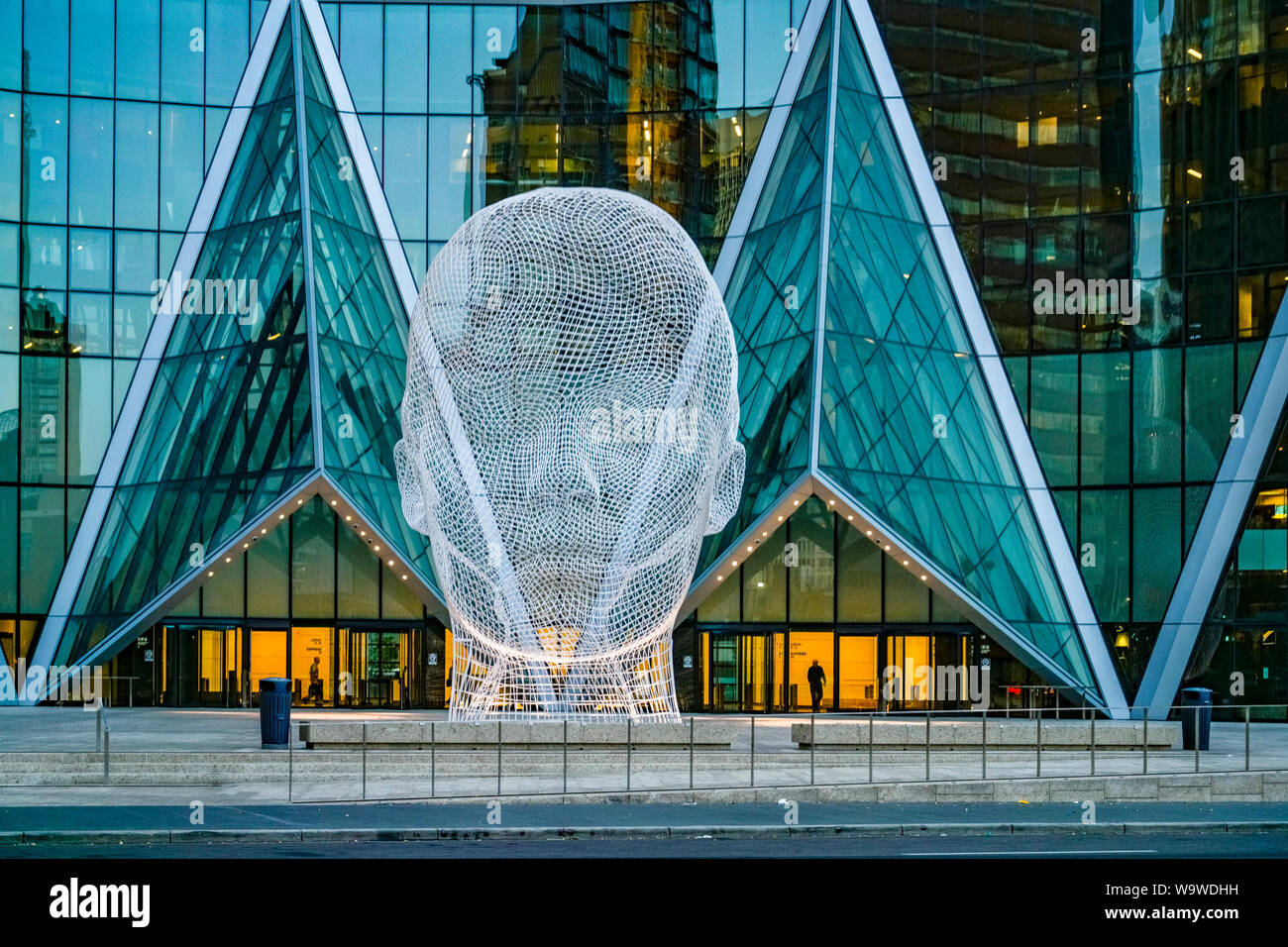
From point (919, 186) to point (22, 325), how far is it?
20.4 meters

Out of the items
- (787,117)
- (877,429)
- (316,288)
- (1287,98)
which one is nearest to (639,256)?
(877,429)

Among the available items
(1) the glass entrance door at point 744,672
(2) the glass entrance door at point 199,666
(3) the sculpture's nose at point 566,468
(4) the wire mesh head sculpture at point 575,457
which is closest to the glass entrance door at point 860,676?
(1) the glass entrance door at point 744,672

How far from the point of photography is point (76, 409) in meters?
38.7

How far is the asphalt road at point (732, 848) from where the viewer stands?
48.0ft

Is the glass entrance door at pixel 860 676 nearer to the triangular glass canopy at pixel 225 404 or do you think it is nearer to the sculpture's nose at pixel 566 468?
the triangular glass canopy at pixel 225 404

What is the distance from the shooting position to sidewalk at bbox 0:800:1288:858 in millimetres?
15906

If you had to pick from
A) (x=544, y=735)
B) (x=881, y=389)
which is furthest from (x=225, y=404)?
(x=544, y=735)

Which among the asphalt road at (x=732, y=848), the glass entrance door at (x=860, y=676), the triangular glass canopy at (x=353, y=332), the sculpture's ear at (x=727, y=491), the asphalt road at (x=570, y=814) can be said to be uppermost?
the triangular glass canopy at (x=353, y=332)

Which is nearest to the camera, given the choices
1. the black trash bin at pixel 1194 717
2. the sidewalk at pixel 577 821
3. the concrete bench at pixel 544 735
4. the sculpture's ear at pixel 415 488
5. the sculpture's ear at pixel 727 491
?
the sidewalk at pixel 577 821

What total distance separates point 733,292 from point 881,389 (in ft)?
17.0

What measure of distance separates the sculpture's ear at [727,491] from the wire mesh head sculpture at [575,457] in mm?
112

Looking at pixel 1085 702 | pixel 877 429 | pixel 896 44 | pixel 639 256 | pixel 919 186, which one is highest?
pixel 896 44
